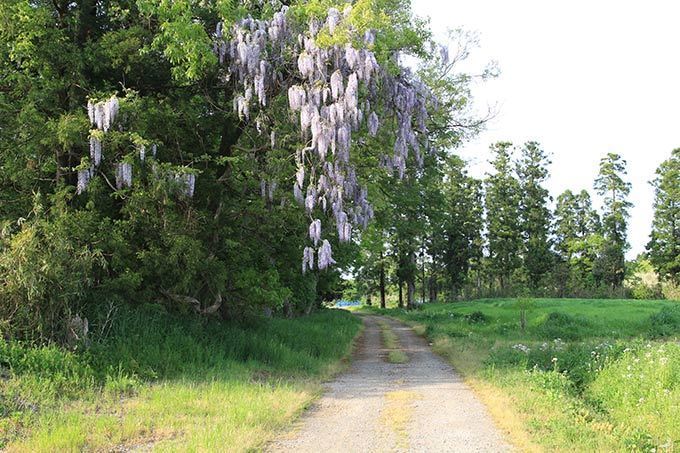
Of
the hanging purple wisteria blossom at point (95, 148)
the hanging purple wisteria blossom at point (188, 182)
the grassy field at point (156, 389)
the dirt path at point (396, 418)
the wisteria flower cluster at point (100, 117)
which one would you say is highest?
the wisteria flower cluster at point (100, 117)

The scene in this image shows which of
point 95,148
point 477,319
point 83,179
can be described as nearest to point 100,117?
point 95,148

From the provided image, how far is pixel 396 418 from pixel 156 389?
14.1 ft

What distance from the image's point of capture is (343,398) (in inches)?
448

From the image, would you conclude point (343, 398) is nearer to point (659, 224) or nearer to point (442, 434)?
point (442, 434)

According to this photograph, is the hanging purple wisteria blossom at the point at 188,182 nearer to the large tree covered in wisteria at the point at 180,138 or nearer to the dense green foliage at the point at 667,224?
the large tree covered in wisteria at the point at 180,138

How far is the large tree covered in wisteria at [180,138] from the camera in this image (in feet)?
38.3

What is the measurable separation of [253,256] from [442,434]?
9565 millimetres

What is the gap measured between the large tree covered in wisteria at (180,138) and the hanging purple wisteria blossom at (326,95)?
0.04m

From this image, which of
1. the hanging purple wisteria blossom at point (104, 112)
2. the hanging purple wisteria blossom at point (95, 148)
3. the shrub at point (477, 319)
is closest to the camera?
the hanging purple wisteria blossom at point (104, 112)

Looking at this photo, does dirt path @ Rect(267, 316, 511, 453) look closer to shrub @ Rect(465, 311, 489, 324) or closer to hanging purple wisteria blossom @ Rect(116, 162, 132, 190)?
hanging purple wisteria blossom @ Rect(116, 162, 132, 190)

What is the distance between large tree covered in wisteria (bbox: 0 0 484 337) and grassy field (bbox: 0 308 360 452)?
1.00 metres

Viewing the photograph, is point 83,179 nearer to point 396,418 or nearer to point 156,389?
point 156,389

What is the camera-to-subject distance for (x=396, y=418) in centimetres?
944

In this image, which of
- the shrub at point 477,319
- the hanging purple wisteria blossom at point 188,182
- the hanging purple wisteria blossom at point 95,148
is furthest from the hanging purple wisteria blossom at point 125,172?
the shrub at point 477,319
